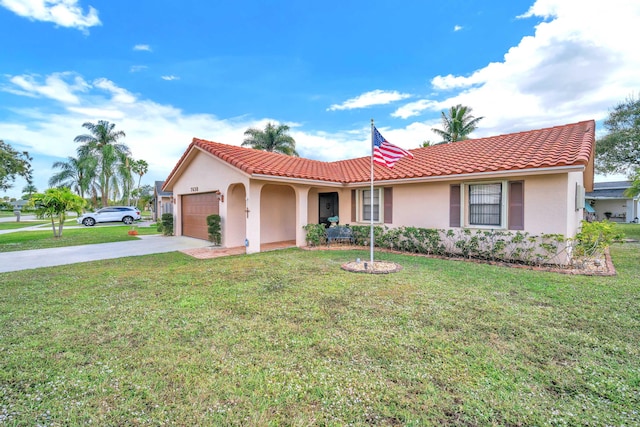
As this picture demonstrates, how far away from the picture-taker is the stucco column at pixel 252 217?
1071 cm

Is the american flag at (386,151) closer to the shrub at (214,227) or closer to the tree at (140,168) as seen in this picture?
the shrub at (214,227)

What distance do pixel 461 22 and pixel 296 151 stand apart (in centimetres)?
2141

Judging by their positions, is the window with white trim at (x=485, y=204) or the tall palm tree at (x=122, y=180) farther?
the tall palm tree at (x=122, y=180)

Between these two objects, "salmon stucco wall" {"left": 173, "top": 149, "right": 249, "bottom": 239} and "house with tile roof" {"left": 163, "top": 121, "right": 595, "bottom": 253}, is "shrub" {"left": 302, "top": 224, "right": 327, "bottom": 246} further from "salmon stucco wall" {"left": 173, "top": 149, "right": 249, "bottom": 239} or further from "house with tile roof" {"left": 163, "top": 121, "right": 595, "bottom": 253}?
"salmon stucco wall" {"left": 173, "top": 149, "right": 249, "bottom": 239}

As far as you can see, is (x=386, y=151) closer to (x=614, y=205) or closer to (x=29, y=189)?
(x=614, y=205)

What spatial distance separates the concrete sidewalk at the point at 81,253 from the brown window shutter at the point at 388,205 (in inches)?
318

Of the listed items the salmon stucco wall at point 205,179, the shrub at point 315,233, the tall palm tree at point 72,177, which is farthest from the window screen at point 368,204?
the tall palm tree at point 72,177

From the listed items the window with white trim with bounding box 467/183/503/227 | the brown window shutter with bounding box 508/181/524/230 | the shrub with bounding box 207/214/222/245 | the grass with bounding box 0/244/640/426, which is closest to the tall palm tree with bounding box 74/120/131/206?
the shrub with bounding box 207/214/222/245

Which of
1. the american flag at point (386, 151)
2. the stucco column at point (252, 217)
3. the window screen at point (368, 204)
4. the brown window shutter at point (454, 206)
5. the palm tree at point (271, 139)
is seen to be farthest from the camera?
the palm tree at point (271, 139)

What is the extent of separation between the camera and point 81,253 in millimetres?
10789

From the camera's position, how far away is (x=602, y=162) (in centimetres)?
2202

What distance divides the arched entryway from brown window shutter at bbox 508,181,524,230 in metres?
9.38

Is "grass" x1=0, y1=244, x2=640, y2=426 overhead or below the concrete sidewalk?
below

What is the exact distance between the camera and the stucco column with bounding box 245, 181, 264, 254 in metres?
10.7
